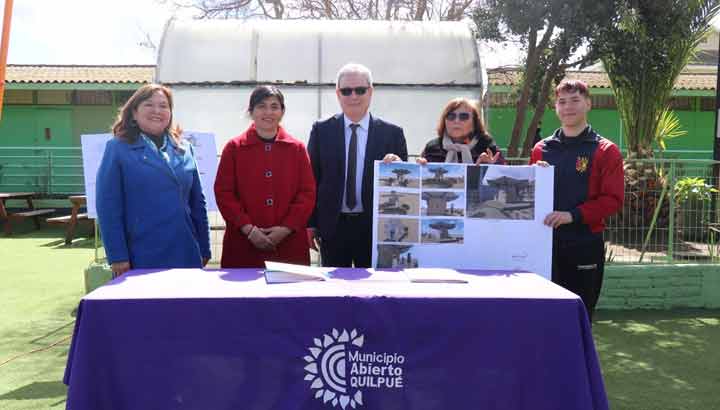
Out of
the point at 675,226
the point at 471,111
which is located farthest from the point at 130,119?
the point at 675,226

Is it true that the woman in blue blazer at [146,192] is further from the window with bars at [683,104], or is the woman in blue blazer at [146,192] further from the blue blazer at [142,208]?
the window with bars at [683,104]

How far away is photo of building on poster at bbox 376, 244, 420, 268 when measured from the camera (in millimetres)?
2961

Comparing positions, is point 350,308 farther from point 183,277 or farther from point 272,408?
point 183,277

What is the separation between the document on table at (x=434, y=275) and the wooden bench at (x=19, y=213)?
39.5ft

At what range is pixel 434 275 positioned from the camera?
2686mm

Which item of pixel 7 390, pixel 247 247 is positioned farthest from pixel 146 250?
pixel 7 390

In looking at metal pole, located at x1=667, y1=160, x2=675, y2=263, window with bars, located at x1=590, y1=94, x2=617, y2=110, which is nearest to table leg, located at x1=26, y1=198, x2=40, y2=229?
metal pole, located at x1=667, y1=160, x2=675, y2=263

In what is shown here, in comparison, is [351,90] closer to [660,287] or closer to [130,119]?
[130,119]

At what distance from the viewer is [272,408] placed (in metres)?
2.32

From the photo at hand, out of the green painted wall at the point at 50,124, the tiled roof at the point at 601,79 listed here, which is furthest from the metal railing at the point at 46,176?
the tiled roof at the point at 601,79

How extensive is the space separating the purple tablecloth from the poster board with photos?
1.90ft

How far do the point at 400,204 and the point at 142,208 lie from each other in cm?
130

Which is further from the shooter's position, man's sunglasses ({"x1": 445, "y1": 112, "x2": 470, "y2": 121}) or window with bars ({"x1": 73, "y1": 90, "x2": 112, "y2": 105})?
window with bars ({"x1": 73, "y1": 90, "x2": 112, "y2": 105})

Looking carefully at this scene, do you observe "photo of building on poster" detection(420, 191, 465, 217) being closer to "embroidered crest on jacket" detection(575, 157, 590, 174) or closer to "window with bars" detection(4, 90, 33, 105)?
"embroidered crest on jacket" detection(575, 157, 590, 174)
